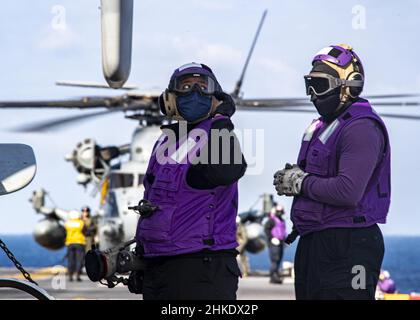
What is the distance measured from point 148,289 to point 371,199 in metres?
1.14

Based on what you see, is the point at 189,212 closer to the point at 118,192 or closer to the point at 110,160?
the point at 118,192

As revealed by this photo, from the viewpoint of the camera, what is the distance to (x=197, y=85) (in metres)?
5.13

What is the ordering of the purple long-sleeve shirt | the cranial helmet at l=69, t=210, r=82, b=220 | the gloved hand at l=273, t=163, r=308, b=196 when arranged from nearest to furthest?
the purple long-sleeve shirt
the gloved hand at l=273, t=163, r=308, b=196
the cranial helmet at l=69, t=210, r=82, b=220

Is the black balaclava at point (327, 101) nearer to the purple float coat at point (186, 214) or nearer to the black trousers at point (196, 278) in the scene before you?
the purple float coat at point (186, 214)

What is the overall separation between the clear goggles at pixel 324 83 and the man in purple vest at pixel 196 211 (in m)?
0.43

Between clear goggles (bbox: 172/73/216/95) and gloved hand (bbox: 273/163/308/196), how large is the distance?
0.52 meters

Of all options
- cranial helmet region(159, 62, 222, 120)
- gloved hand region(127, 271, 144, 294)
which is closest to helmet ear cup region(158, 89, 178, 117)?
cranial helmet region(159, 62, 222, 120)

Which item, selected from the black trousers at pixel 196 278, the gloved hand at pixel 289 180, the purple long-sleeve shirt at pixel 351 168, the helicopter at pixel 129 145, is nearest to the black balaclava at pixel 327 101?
the purple long-sleeve shirt at pixel 351 168

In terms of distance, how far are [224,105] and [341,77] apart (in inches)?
23.1

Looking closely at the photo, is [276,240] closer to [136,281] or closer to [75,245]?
[75,245]

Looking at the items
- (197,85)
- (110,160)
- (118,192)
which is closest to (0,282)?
(197,85)

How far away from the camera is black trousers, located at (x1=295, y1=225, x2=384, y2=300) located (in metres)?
5.00

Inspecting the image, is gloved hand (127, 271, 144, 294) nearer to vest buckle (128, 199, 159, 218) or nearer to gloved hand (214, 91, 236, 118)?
vest buckle (128, 199, 159, 218)

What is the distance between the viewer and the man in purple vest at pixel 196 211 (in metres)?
4.97
